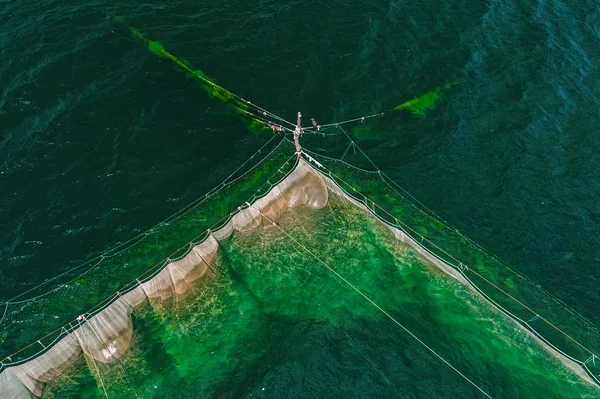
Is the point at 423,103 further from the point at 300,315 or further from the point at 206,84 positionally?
the point at 300,315

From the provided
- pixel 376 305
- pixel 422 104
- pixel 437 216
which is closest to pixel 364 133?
pixel 422 104

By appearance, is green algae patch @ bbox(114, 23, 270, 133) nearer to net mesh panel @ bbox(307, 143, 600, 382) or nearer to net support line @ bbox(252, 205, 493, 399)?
net mesh panel @ bbox(307, 143, 600, 382)

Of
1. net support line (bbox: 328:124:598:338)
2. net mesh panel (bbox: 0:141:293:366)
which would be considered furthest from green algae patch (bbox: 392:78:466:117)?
net mesh panel (bbox: 0:141:293:366)

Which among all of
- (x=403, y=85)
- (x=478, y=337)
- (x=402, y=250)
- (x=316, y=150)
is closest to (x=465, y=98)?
(x=403, y=85)

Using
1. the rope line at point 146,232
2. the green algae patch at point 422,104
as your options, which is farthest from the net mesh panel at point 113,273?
the green algae patch at point 422,104

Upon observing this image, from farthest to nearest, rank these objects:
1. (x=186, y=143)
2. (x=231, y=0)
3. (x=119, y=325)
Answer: (x=231, y=0) → (x=186, y=143) → (x=119, y=325)

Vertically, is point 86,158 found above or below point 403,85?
above

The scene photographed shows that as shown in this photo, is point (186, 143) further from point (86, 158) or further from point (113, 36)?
point (113, 36)
